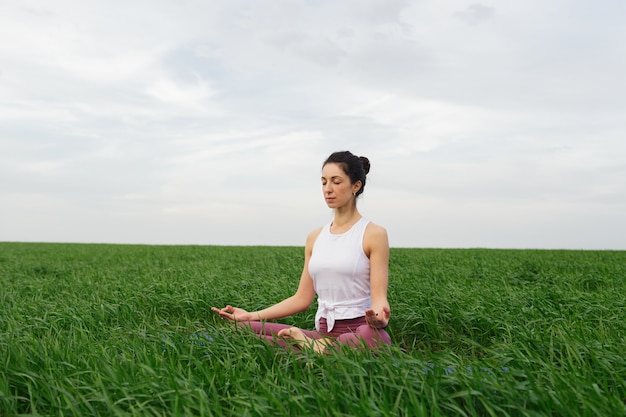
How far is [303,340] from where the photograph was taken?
13.3 ft

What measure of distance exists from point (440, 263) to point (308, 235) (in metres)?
8.74

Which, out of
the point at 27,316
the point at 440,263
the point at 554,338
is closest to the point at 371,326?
the point at 554,338

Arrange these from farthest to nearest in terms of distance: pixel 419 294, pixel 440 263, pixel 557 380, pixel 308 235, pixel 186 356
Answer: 1. pixel 440 263
2. pixel 419 294
3. pixel 308 235
4. pixel 186 356
5. pixel 557 380

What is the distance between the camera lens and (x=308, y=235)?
4812 mm

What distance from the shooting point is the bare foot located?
3.92 metres

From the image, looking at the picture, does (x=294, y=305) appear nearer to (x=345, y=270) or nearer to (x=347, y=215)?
(x=345, y=270)

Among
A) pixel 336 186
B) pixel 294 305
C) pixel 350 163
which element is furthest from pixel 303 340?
pixel 350 163

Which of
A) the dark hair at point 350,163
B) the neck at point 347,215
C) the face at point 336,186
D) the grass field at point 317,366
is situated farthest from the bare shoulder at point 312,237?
the grass field at point 317,366

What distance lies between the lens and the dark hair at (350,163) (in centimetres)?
422

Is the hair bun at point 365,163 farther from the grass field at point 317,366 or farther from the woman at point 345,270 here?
the grass field at point 317,366

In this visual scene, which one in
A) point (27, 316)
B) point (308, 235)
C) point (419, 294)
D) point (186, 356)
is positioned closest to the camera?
point (186, 356)

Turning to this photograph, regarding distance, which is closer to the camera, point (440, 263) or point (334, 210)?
point (334, 210)

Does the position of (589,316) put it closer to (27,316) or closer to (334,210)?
(334,210)

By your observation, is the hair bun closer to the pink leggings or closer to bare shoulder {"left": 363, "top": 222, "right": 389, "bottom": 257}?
bare shoulder {"left": 363, "top": 222, "right": 389, "bottom": 257}
